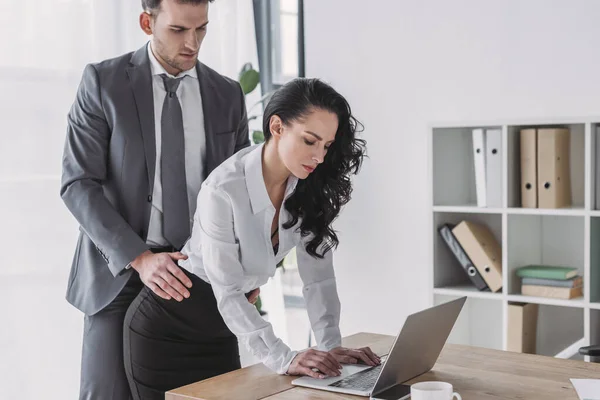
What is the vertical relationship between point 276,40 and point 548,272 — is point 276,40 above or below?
above

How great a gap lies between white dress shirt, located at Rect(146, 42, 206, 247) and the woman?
0.73ft

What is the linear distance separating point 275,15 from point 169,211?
7.77ft

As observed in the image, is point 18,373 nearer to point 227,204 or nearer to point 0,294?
point 0,294

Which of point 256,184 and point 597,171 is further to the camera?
point 597,171

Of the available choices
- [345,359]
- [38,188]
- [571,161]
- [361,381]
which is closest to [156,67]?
[38,188]

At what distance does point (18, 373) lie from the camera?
309cm

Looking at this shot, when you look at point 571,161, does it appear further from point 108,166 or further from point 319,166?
point 108,166

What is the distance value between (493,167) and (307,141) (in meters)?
1.56

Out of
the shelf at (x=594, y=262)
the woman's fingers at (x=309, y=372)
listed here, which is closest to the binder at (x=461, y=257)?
the shelf at (x=594, y=262)

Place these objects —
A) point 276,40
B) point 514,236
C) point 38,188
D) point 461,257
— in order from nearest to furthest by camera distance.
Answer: point 38,188 → point 514,236 → point 461,257 → point 276,40

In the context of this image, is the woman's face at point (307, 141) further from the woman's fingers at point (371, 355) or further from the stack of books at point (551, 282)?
the stack of books at point (551, 282)

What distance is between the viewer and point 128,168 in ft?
7.95

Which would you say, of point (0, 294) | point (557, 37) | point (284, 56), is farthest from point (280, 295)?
point (557, 37)

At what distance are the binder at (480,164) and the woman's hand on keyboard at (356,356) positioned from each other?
153 centimetres
